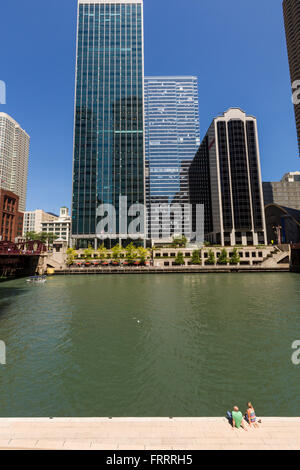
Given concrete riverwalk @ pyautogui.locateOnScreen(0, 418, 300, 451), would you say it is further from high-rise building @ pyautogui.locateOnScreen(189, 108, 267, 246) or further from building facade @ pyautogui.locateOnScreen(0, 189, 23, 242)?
building facade @ pyautogui.locateOnScreen(0, 189, 23, 242)

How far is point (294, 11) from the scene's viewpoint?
6599 inches

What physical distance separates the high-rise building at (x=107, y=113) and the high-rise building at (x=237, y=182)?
45.8 metres

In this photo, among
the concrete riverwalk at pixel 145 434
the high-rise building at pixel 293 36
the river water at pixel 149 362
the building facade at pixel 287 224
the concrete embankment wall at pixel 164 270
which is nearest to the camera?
the concrete riverwalk at pixel 145 434

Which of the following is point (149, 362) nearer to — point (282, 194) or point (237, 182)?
point (237, 182)

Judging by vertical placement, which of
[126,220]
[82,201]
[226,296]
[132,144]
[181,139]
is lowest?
[226,296]

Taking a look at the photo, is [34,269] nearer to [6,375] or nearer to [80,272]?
[80,272]

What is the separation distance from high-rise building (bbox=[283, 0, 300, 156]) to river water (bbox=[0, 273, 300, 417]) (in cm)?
19477

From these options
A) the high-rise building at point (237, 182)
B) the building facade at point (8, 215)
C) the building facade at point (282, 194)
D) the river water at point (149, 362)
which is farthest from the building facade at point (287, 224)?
Answer: the building facade at point (8, 215)

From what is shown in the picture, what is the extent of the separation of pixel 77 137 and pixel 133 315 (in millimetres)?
127972

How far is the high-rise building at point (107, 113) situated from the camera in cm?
12531

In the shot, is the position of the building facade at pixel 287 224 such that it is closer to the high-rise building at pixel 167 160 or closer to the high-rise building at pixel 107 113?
the high-rise building at pixel 167 160

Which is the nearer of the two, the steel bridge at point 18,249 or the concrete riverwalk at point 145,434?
the concrete riverwalk at point 145,434

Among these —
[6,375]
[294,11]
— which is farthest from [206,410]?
[294,11]

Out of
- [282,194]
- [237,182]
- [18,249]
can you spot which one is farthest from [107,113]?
[282,194]
